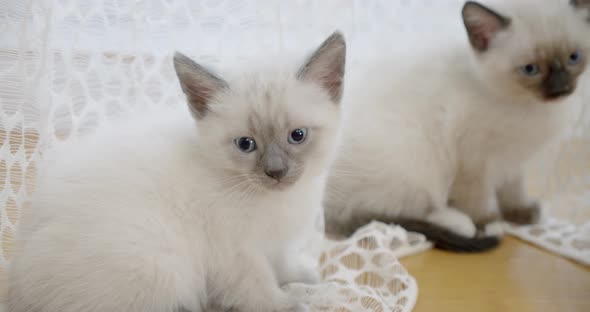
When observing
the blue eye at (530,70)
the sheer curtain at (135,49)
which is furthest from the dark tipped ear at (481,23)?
the sheer curtain at (135,49)

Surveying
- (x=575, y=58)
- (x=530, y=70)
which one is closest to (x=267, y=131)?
(x=530, y=70)

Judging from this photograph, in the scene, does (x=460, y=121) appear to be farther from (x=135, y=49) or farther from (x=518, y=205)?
(x=135, y=49)

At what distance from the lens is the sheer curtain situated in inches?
40.9

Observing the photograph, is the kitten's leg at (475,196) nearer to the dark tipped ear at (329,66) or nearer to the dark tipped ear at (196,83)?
the dark tipped ear at (329,66)

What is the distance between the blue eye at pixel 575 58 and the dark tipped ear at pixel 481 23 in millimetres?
208

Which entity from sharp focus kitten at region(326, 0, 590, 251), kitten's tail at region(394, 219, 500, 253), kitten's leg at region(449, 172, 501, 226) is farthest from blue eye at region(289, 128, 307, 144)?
kitten's leg at region(449, 172, 501, 226)

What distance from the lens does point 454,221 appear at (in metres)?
1.49

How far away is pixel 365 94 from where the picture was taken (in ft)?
5.04

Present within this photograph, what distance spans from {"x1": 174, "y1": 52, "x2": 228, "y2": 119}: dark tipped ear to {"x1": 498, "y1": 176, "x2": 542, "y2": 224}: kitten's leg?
1.16 meters

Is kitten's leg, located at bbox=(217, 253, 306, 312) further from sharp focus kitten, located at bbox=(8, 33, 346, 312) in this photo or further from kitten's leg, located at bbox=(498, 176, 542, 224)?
kitten's leg, located at bbox=(498, 176, 542, 224)

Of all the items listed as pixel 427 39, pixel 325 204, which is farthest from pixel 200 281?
pixel 427 39

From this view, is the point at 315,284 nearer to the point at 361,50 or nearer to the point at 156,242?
the point at 156,242

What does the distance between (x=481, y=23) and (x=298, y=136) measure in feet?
2.46

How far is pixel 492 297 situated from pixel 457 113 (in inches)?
23.1
